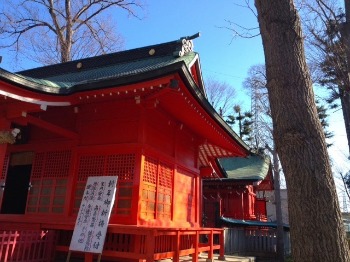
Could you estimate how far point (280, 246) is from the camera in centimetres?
1479

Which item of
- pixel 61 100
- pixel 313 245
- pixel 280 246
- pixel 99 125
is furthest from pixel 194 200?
pixel 313 245

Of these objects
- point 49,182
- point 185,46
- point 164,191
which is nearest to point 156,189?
point 164,191

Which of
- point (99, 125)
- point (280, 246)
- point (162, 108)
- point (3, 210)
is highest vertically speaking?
point (162, 108)

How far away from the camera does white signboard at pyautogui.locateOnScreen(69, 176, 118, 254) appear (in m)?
6.21

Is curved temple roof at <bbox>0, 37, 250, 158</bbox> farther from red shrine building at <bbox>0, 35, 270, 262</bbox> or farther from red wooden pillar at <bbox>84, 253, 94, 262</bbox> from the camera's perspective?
red wooden pillar at <bbox>84, 253, 94, 262</bbox>

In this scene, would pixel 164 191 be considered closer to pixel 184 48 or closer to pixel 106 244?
pixel 106 244

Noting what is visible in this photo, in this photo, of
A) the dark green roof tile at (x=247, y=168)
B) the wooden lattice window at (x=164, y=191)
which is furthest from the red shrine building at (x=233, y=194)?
the wooden lattice window at (x=164, y=191)

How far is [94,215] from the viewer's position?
21.6 ft

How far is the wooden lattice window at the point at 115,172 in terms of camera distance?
7.34 metres

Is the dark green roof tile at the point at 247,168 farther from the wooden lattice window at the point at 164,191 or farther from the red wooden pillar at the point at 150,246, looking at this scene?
the red wooden pillar at the point at 150,246

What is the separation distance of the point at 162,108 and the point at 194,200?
12.3 feet

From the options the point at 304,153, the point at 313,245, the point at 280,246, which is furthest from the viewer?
the point at 280,246

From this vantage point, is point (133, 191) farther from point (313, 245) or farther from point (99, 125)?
point (313, 245)

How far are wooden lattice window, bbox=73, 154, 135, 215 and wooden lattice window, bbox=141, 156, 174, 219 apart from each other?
342mm
